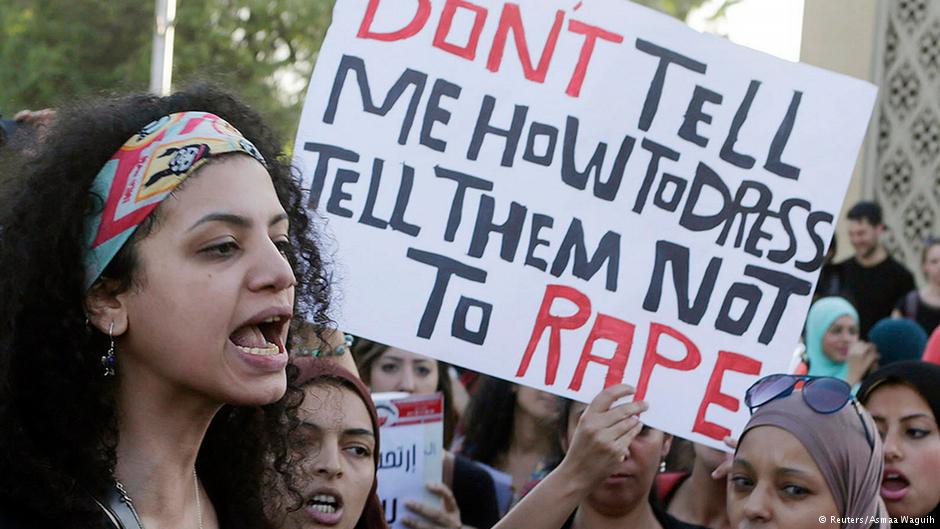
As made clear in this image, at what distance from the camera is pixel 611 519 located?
12.4 ft

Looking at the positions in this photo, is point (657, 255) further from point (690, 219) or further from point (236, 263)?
point (236, 263)

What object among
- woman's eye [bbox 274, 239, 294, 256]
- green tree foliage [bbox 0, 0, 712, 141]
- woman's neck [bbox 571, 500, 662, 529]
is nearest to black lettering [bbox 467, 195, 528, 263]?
woman's neck [bbox 571, 500, 662, 529]

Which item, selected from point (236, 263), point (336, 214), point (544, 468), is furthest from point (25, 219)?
point (544, 468)

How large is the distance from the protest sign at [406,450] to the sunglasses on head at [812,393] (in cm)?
99

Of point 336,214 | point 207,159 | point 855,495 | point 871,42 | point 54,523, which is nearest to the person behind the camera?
point 54,523

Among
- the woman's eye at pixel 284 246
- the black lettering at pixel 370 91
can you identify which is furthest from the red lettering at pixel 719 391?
the woman's eye at pixel 284 246

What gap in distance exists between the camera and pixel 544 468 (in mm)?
4598

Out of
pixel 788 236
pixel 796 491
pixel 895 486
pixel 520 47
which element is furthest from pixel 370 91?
pixel 895 486

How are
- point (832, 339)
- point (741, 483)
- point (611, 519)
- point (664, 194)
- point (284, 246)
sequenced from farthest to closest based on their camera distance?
point (832, 339)
point (611, 519)
point (664, 194)
point (741, 483)
point (284, 246)

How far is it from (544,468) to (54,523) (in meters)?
2.74

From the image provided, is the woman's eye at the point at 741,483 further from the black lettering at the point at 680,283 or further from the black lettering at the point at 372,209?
the black lettering at the point at 372,209

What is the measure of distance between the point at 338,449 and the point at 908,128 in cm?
924

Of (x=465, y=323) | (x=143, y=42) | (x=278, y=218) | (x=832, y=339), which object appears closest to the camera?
(x=278, y=218)

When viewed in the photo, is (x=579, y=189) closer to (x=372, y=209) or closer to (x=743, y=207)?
(x=743, y=207)
